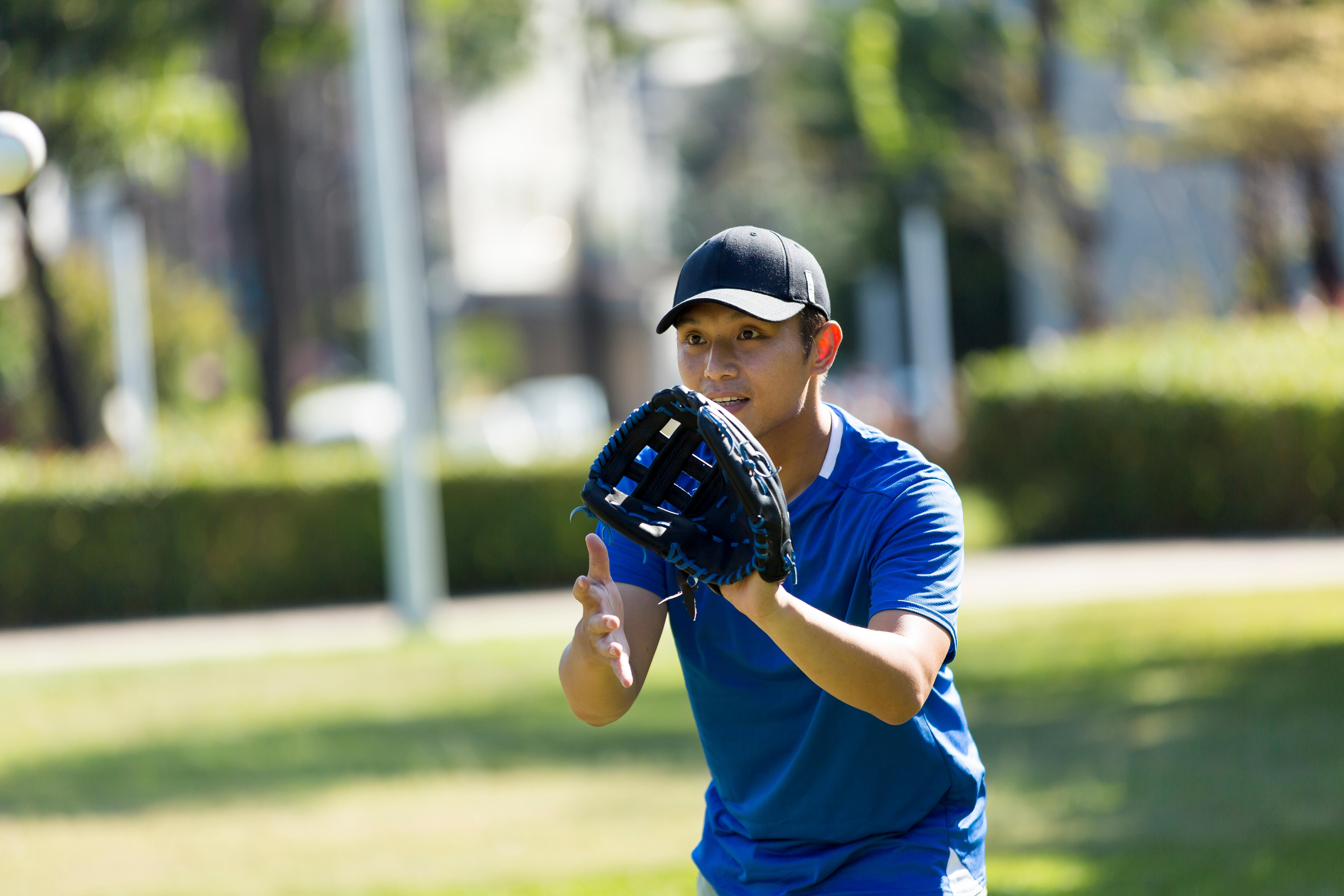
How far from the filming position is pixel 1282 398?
1700 centimetres

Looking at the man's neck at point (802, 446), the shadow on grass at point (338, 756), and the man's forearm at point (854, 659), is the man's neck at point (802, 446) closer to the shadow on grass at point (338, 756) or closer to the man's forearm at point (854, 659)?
the man's forearm at point (854, 659)

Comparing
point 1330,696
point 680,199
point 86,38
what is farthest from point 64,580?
point 680,199

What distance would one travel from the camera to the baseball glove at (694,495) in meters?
2.43

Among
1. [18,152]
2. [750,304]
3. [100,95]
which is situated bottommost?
[750,304]

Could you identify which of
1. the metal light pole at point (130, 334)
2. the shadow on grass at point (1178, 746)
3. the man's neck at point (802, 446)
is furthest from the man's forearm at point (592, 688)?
the metal light pole at point (130, 334)

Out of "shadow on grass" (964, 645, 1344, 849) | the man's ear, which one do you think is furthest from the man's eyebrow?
"shadow on grass" (964, 645, 1344, 849)

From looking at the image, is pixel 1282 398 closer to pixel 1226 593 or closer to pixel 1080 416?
pixel 1080 416

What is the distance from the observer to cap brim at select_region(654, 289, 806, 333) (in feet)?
8.98

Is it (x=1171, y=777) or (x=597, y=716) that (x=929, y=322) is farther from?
(x=597, y=716)

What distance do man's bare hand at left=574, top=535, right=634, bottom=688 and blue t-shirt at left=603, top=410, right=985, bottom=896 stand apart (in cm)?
24

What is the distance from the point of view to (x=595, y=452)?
18125mm

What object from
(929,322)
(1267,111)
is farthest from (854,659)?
(929,322)

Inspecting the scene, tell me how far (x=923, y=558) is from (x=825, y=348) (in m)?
0.44

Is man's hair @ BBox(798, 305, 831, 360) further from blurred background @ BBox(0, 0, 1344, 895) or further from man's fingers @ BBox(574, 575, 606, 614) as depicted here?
blurred background @ BBox(0, 0, 1344, 895)
